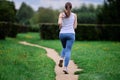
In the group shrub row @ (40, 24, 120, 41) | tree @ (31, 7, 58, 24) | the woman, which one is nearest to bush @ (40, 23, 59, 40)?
shrub row @ (40, 24, 120, 41)

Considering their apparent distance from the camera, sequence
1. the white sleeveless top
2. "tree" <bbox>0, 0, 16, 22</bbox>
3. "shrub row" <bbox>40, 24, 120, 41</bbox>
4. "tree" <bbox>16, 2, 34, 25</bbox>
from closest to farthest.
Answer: the white sleeveless top < "shrub row" <bbox>40, 24, 120, 41</bbox> < "tree" <bbox>0, 0, 16, 22</bbox> < "tree" <bbox>16, 2, 34, 25</bbox>

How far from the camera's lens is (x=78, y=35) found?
3722 cm

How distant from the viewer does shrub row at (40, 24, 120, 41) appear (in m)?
37.4

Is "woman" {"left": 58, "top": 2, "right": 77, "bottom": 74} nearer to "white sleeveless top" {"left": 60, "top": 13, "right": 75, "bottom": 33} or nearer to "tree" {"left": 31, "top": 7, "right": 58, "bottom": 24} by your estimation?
"white sleeveless top" {"left": 60, "top": 13, "right": 75, "bottom": 33}

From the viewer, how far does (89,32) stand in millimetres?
37750

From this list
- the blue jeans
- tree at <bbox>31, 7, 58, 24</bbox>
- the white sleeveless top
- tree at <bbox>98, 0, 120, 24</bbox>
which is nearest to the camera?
the blue jeans

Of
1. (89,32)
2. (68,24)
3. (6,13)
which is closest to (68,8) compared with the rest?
(68,24)

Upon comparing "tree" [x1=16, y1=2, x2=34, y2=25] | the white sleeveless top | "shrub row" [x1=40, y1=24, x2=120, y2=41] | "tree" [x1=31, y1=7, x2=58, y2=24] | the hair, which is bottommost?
Result: "tree" [x1=16, y1=2, x2=34, y2=25]

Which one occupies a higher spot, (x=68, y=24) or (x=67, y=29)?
(x=68, y=24)

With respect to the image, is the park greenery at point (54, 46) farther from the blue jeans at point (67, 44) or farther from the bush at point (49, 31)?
the blue jeans at point (67, 44)

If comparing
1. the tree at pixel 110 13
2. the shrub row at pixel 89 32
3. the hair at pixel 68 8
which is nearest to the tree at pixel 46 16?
the tree at pixel 110 13

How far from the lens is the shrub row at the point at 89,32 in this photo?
37.4 m

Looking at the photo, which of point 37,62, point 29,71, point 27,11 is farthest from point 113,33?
point 27,11

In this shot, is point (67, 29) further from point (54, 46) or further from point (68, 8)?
point (54, 46)
